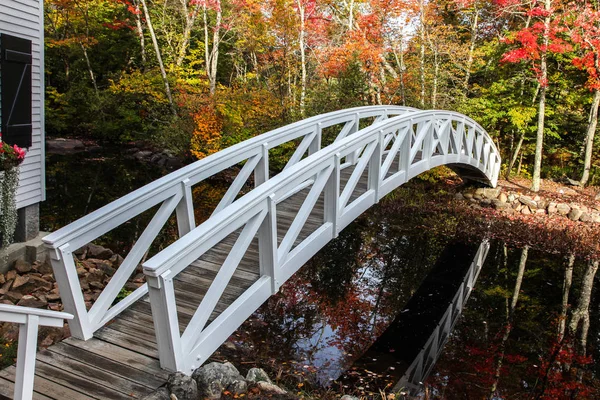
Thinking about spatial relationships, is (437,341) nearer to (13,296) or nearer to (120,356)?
(120,356)

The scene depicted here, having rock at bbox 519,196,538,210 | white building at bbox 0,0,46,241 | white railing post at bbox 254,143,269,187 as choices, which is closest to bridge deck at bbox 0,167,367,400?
white railing post at bbox 254,143,269,187

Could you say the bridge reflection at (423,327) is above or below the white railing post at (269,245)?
below

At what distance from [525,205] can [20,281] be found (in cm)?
1142

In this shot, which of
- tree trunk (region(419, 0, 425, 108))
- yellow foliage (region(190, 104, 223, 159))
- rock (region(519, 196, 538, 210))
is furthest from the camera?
yellow foliage (region(190, 104, 223, 159))

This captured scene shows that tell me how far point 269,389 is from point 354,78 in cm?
1156

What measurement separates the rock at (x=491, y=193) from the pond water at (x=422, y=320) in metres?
2.85

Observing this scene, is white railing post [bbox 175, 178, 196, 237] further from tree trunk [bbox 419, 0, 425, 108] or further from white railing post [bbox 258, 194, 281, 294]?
tree trunk [bbox 419, 0, 425, 108]

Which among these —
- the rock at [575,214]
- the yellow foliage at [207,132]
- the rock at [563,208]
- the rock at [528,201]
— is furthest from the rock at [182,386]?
the yellow foliage at [207,132]

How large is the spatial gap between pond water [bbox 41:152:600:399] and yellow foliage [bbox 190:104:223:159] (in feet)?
14.9

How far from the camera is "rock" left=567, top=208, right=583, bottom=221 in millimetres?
11312

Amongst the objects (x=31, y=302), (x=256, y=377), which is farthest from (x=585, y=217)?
(x=31, y=302)

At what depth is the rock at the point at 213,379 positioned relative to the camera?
326 centimetres

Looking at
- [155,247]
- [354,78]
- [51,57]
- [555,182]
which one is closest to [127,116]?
[51,57]

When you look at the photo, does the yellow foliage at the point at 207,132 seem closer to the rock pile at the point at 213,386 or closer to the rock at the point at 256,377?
the rock at the point at 256,377
